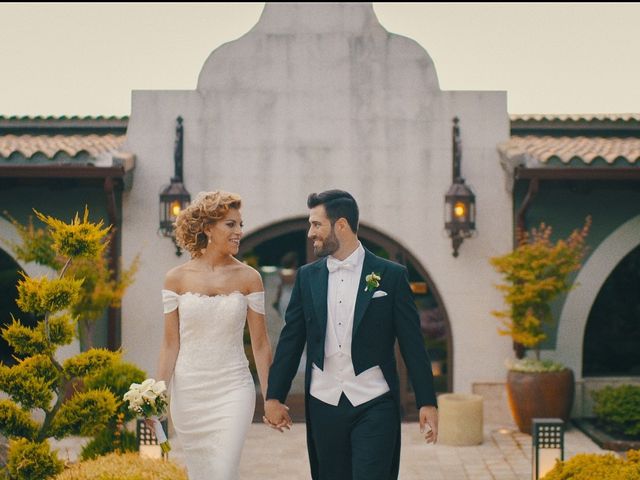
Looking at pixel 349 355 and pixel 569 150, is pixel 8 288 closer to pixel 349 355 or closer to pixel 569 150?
pixel 569 150

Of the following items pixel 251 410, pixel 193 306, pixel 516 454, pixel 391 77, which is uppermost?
pixel 391 77

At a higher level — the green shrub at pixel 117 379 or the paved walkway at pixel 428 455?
the green shrub at pixel 117 379

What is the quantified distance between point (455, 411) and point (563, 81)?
6677 mm

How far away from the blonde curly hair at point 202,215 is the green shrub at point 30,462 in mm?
1753

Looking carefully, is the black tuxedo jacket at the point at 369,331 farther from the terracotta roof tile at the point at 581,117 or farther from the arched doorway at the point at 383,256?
the terracotta roof tile at the point at 581,117

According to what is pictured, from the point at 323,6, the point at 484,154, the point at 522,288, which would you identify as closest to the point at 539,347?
the point at 522,288

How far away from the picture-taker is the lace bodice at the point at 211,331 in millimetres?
4895

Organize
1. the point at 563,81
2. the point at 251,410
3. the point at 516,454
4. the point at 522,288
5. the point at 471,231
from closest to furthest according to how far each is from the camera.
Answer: the point at 251,410, the point at 516,454, the point at 522,288, the point at 471,231, the point at 563,81

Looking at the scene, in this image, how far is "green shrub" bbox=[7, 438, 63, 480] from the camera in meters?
5.48

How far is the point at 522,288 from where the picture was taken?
31.6ft

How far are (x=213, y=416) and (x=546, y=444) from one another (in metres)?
3.17

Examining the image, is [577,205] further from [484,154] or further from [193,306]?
[193,306]

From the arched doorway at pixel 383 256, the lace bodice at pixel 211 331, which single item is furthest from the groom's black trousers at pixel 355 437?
the arched doorway at pixel 383 256

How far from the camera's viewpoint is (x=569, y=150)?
1032cm
